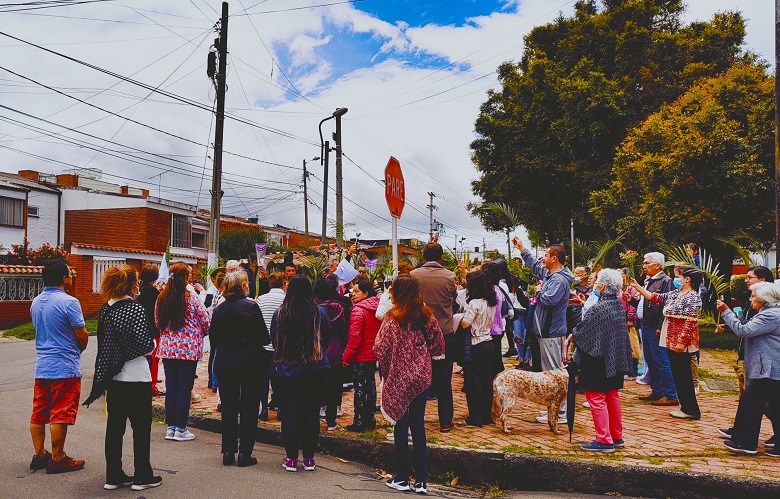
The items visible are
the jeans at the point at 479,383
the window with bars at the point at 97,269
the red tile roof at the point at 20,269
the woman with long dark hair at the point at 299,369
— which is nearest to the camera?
the woman with long dark hair at the point at 299,369

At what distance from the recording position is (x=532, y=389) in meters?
6.62

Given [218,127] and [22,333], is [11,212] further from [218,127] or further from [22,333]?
[218,127]

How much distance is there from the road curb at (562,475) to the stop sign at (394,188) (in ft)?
9.33

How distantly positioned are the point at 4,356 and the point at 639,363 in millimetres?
13818

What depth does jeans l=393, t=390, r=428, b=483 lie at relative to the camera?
543 centimetres

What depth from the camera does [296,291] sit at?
5.95 meters

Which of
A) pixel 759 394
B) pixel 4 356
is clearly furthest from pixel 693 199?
pixel 4 356

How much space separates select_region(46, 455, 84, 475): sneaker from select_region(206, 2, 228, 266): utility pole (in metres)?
10.9

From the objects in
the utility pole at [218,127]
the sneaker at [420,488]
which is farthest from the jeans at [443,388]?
the utility pole at [218,127]

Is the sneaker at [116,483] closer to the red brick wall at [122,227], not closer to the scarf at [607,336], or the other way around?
the scarf at [607,336]

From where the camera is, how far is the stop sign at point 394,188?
7581mm

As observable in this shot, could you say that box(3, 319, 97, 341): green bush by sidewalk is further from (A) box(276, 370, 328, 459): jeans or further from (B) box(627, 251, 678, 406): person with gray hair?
(B) box(627, 251, 678, 406): person with gray hair

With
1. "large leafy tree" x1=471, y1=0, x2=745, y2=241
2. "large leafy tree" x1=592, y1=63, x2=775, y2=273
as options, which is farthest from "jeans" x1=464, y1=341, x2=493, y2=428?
"large leafy tree" x1=471, y1=0, x2=745, y2=241

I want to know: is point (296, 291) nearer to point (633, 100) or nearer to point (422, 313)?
point (422, 313)
